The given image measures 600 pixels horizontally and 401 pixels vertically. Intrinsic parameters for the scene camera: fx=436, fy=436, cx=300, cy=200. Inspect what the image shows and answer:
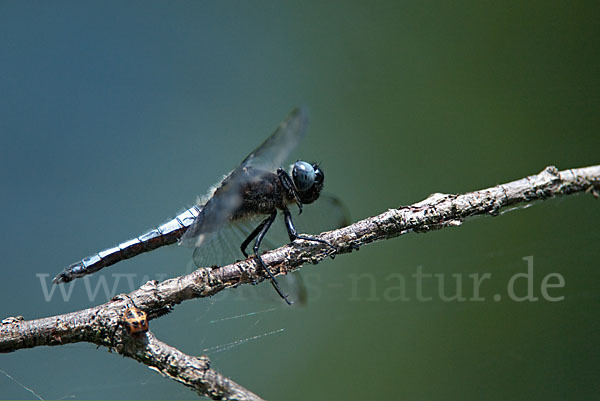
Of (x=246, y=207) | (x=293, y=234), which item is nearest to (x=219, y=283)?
(x=293, y=234)

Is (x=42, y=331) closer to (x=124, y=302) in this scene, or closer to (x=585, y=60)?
(x=124, y=302)

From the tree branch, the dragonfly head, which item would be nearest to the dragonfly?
the dragonfly head

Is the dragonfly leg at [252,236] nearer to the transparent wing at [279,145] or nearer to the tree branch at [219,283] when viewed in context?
the transparent wing at [279,145]

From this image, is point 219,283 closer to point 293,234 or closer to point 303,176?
point 293,234

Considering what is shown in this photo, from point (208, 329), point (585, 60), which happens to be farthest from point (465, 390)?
point (585, 60)

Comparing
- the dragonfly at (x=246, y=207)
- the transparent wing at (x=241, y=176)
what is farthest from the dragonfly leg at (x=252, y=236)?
the transparent wing at (x=241, y=176)

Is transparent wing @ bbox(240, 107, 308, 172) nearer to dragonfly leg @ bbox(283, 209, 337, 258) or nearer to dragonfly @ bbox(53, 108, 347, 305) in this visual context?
dragonfly @ bbox(53, 108, 347, 305)
